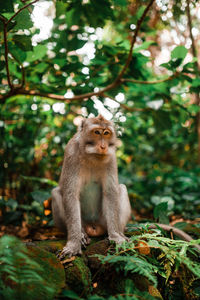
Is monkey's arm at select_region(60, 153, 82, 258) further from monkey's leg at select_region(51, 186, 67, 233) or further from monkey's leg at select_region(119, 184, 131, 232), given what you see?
monkey's leg at select_region(119, 184, 131, 232)

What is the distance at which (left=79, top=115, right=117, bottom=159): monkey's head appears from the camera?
11.7 feet

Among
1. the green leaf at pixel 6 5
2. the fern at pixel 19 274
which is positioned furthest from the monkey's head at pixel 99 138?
the fern at pixel 19 274

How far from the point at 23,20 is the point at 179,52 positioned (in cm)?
219

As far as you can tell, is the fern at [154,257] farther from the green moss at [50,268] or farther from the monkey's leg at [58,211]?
the monkey's leg at [58,211]

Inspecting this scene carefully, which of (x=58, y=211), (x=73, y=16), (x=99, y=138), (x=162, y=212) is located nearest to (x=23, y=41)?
(x=73, y=16)

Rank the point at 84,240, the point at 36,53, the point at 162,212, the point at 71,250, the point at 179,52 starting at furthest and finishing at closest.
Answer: the point at 162,212 → the point at 36,53 → the point at 179,52 → the point at 84,240 → the point at 71,250

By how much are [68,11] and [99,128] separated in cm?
196

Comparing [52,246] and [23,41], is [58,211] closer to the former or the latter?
[52,246]

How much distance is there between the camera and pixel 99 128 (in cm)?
362

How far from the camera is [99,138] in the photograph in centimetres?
364

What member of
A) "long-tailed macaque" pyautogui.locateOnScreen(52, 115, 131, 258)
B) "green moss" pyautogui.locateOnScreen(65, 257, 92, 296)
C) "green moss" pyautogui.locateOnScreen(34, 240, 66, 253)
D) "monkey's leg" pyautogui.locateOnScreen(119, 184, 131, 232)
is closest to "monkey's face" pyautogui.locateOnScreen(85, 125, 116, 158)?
"long-tailed macaque" pyautogui.locateOnScreen(52, 115, 131, 258)

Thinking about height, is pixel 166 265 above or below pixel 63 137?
below

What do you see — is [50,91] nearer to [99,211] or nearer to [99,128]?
[99,128]

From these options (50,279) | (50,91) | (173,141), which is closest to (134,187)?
(173,141)
